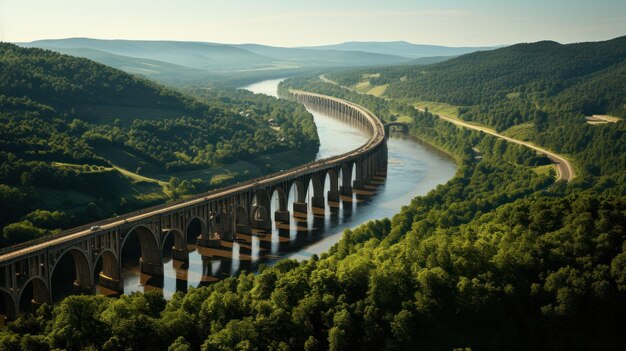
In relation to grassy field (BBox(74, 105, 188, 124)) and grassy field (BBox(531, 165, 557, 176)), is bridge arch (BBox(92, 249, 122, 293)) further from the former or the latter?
grassy field (BBox(531, 165, 557, 176))

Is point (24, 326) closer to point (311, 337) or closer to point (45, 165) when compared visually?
point (311, 337)

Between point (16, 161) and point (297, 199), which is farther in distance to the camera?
point (297, 199)

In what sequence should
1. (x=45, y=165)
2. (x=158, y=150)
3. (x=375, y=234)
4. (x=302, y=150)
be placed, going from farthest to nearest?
1. (x=302, y=150)
2. (x=158, y=150)
3. (x=45, y=165)
4. (x=375, y=234)

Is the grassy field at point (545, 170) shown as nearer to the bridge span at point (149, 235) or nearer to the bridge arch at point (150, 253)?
the bridge span at point (149, 235)

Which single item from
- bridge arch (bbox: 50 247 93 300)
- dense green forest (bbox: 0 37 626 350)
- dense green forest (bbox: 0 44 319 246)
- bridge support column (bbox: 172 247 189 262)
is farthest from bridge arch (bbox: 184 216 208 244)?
dense green forest (bbox: 0 37 626 350)

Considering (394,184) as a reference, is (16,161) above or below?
above

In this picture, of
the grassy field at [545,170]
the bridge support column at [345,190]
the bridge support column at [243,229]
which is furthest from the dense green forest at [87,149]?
the grassy field at [545,170]

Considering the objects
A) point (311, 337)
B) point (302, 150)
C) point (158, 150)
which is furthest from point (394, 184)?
point (311, 337)
